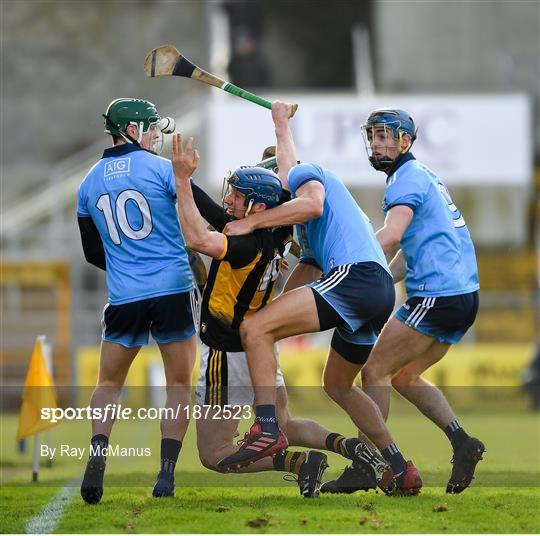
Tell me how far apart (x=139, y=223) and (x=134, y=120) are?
1.92 feet

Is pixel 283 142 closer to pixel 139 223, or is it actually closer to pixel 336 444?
pixel 139 223

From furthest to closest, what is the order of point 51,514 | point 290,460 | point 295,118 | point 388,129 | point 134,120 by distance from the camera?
point 295,118, point 388,129, point 134,120, point 290,460, point 51,514

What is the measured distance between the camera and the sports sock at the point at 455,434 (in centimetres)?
718

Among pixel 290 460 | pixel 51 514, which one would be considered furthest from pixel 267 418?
pixel 51 514

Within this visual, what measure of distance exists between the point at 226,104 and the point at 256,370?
45.7 feet

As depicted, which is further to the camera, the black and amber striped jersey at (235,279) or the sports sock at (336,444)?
the sports sock at (336,444)

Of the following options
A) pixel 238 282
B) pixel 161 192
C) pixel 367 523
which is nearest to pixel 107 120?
pixel 161 192

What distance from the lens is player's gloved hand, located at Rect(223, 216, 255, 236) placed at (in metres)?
6.48

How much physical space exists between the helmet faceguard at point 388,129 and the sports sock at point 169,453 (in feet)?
6.47

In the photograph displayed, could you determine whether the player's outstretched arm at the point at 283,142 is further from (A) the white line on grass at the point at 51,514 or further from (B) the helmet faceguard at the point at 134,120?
(A) the white line on grass at the point at 51,514

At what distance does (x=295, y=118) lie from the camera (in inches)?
766

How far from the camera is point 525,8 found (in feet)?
85.8

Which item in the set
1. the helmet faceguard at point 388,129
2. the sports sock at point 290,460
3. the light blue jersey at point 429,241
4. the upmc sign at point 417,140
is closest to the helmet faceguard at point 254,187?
the light blue jersey at point 429,241

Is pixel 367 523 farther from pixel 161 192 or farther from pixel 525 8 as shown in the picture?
pixel 525 8
